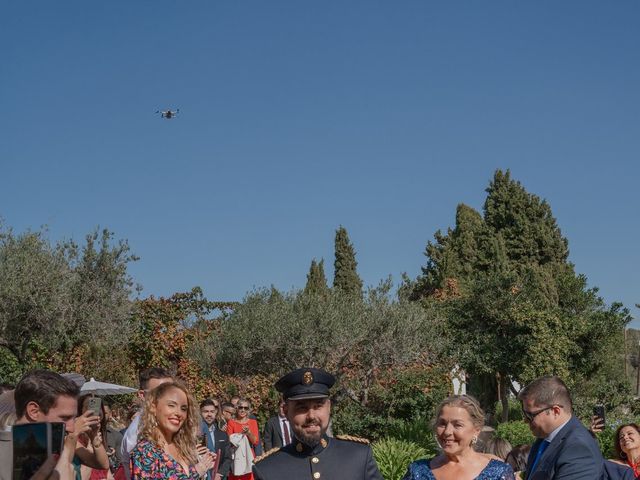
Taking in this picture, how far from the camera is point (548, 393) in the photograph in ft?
17.0

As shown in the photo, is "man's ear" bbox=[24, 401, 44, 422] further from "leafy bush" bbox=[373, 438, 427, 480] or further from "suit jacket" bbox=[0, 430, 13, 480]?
"leafy bush" bbox=[373, 438, 427, 480]

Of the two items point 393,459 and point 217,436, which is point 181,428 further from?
point 393,459

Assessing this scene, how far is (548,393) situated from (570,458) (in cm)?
45

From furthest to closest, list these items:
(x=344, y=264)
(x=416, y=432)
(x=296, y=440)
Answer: (x=344, y=264) → (x=416, y=432) → (x=296, y=440)

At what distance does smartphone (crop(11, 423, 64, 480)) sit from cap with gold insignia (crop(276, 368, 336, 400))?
1480 mm

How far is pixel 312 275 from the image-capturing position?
49688 millimetres

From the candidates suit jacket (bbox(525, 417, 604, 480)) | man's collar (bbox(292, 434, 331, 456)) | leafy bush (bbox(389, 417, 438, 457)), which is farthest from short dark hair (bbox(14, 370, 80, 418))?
leafy bush (bbox(389, 417, 438, 457))

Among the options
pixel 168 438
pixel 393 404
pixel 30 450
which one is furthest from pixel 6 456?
pixel 393 404

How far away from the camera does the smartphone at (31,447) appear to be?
285cm

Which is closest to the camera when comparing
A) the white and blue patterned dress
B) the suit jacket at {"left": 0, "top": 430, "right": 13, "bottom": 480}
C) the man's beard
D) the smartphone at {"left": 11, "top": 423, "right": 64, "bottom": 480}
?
the smartphone at {"left": 11, "top": 423, "right": 64, "bottom": 480}

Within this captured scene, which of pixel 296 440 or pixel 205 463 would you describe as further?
pixel 205 463

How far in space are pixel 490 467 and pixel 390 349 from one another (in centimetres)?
2098

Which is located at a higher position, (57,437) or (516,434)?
(57,437)

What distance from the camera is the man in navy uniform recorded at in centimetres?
407
